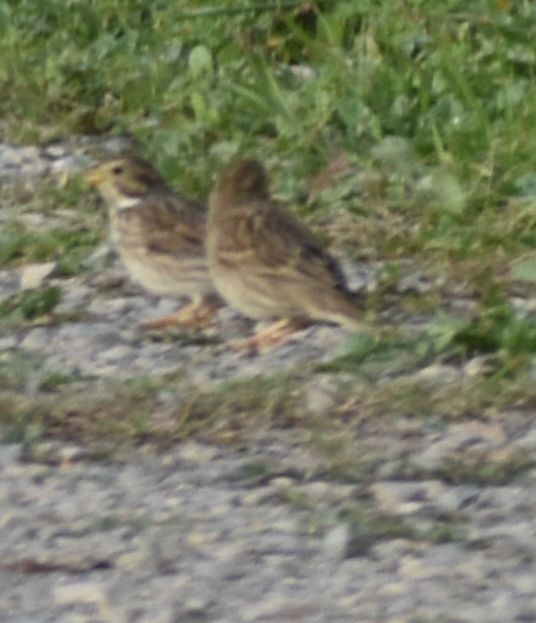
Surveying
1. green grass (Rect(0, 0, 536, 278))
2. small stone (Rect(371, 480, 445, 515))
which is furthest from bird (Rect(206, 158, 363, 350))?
small stone (Rect(371, 480, 445, 515))

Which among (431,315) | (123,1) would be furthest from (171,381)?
(123,1)

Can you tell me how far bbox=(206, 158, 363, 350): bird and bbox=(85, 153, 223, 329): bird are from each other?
0.62 feet

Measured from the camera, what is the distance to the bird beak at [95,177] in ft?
33.7

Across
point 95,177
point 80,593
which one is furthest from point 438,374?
point 95,177

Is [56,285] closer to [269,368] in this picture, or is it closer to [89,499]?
[269,368]

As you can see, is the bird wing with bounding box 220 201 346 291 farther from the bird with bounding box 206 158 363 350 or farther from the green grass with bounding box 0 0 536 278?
the green grass with bounding box 0 0 536 278

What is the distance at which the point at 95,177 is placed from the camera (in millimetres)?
10344

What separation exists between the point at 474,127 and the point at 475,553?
4.51 metres

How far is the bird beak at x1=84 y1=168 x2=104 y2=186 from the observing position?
33.7ft

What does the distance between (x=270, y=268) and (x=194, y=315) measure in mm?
466

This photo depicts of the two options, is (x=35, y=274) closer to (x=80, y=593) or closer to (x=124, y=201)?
(x=124, y=201)

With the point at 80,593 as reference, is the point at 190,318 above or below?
above

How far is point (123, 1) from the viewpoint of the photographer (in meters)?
13.3

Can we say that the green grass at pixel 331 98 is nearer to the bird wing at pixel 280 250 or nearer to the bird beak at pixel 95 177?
the bird beak at pixel 95 177
